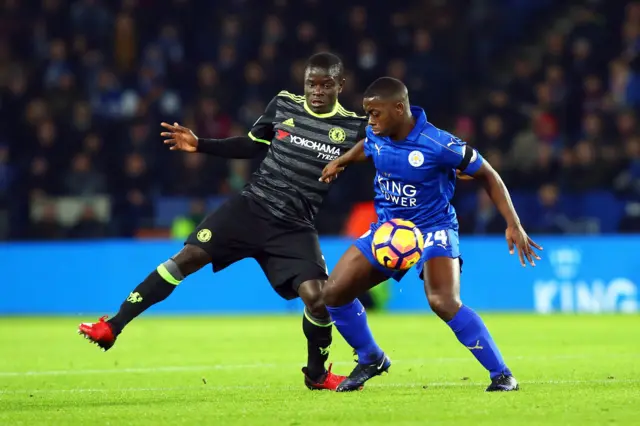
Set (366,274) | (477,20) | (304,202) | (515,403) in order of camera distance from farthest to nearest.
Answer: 1. (477,20)
2. (304,202)
3. (366,274)
4. (515,403)

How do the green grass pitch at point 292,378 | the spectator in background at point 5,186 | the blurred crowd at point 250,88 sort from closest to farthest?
the green grass pitch at point 292,378 < the spectator in background at point 5,186 < the blurred crowd at point 250,88

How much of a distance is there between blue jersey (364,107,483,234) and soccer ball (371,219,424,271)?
0.13 meters

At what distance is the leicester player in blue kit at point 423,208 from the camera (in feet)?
22.4

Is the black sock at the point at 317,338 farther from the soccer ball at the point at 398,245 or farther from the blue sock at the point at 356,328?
the soccer ball at the point at 398,245

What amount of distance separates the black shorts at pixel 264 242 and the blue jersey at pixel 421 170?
0.67 m

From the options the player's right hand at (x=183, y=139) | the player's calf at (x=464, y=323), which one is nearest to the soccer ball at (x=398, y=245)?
the player's calf at (x=464, y=323)

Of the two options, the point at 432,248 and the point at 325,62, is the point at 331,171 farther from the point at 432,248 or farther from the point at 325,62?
the point at 432,248

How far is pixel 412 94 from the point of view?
18.2 meters

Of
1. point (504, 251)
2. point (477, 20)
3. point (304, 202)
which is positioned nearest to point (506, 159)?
point (504, 251)

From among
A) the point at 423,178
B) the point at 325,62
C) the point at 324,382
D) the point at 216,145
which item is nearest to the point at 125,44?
the point at 216,145

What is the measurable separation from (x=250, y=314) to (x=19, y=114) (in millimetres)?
5080

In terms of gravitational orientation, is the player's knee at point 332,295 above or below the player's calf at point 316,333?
above

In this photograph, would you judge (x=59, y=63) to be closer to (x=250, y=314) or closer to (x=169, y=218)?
(x=169, y=218)

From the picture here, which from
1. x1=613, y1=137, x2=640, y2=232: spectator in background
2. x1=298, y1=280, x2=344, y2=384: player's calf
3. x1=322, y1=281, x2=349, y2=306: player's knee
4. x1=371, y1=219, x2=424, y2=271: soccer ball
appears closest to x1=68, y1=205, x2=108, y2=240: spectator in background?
x1=613, y1=137, x2=640, y2=232: spectator in background
